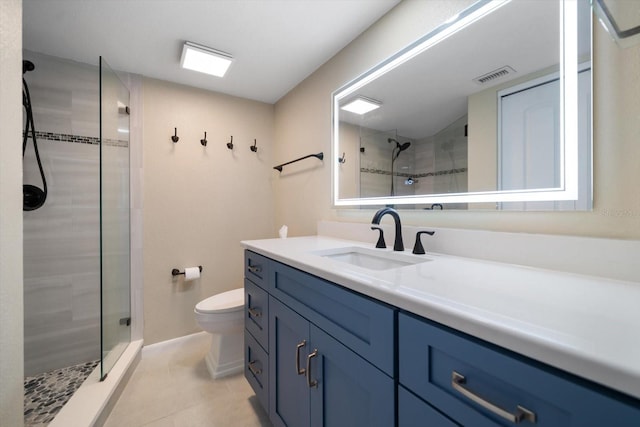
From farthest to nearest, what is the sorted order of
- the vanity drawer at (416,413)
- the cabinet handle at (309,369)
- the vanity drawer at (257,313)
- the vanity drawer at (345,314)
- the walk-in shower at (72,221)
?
the walk-in shower at (72,221), the vanity drawer at (257,313), the cabinet handle at (309,369), the vanity drawer at (345,314), the vanity drawer at (416,413)

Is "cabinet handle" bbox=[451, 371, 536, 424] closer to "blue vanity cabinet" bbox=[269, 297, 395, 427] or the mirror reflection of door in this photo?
"blue vanity cabinet" bbox=[269, 297, 395, 427]

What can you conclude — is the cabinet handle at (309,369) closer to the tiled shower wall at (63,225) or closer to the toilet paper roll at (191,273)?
the toilet paper roll at (191,273)

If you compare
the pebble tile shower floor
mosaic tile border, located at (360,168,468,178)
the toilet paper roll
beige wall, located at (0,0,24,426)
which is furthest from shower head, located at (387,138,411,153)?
the pebble tile shower floor

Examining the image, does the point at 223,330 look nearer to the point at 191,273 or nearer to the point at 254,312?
the point at 254,312

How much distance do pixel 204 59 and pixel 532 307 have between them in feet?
7.42

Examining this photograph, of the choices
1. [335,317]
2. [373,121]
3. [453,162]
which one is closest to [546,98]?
[453,162]

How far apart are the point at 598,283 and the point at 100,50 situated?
2.84 meters

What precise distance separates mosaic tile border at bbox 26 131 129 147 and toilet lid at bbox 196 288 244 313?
1270 mm

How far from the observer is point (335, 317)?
838 millimetres

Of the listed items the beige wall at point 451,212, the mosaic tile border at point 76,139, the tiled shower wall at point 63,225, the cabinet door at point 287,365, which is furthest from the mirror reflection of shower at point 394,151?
the tiled shower wall at point 63,225

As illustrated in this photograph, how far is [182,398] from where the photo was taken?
1580 millimetres

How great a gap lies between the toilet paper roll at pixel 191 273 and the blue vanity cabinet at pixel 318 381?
4.08 feet

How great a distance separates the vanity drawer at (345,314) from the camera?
0.66m

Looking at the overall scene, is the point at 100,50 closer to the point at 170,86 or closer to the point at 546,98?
the point at 170,86
